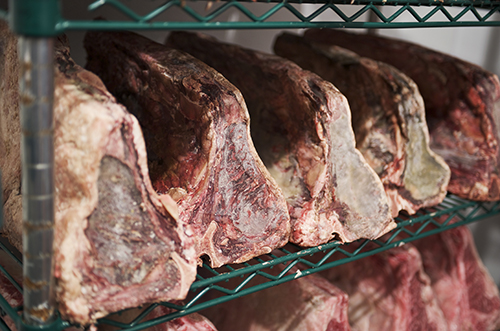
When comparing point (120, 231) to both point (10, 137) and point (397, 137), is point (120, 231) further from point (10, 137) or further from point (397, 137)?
point (397, 137)

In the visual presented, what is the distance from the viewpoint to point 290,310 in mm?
1120

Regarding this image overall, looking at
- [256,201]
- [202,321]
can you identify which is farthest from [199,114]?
[202,321]

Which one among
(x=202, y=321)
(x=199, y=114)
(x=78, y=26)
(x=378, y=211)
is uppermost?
(x=78, y=26)

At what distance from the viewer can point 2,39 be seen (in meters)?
0.85

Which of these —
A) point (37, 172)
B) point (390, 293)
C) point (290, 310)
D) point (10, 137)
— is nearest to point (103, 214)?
point (37, 172)

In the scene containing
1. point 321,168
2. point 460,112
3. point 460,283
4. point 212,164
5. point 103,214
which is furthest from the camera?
point 460,283

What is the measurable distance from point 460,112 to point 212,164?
72cm

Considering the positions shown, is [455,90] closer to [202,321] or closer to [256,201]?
[256,201]

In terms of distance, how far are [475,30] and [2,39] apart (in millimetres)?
1736

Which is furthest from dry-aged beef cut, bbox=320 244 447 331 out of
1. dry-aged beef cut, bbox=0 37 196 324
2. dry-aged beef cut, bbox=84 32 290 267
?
dry-aged beef cut, bbox=0 37 196 324

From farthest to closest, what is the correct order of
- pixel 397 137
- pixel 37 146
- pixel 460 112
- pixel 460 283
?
1. pixel 460 283
2. pixel 460 112
3. pixel 397 137
4. pixel 37 146

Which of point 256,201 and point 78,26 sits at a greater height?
point 78,26

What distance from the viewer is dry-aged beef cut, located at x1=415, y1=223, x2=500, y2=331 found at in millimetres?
1466

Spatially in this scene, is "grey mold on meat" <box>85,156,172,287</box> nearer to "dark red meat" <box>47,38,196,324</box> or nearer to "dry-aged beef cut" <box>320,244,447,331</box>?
"dark red meat" <box>47,38,196,324</box>
